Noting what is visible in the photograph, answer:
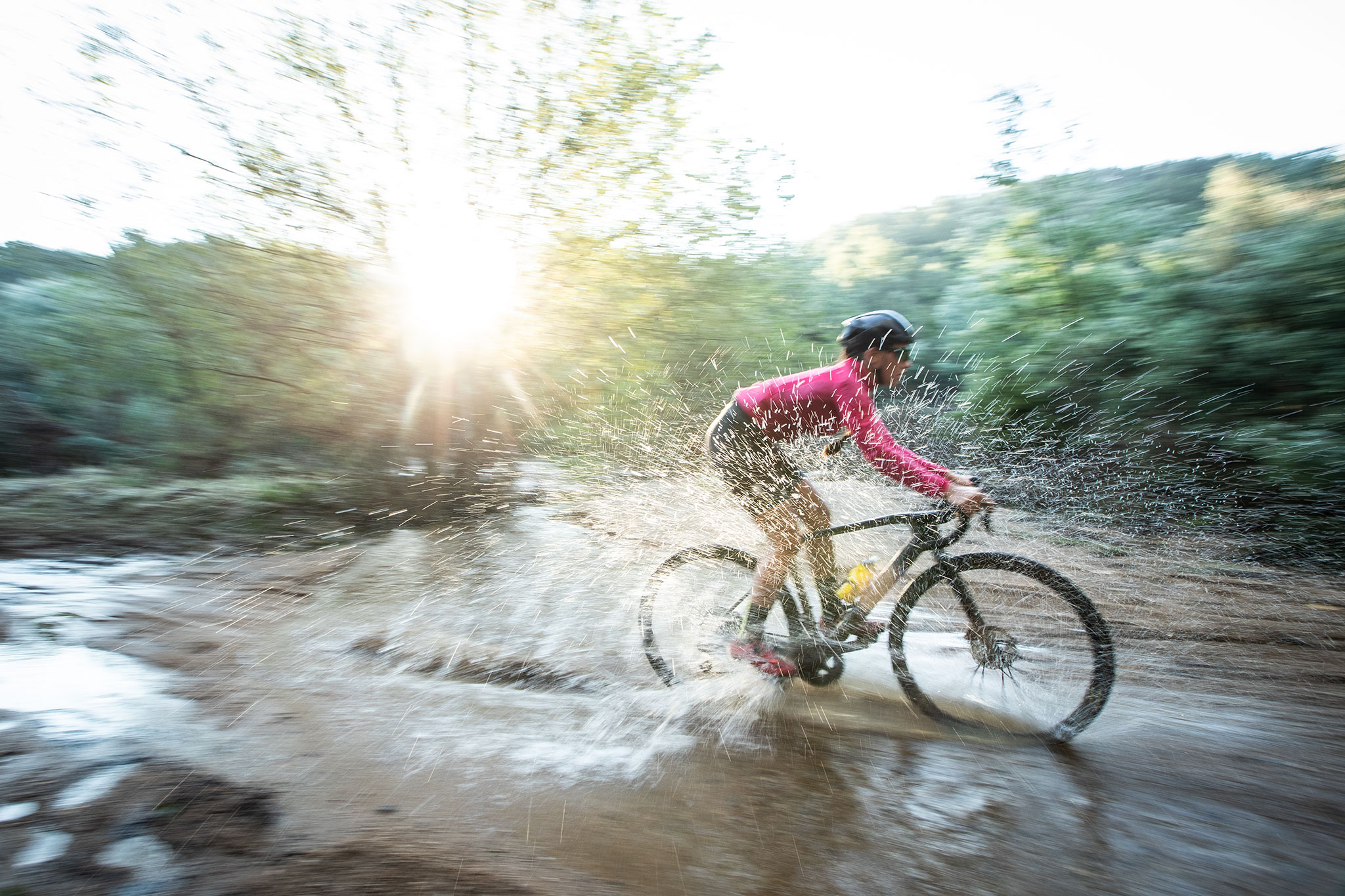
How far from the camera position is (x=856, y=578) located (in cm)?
364

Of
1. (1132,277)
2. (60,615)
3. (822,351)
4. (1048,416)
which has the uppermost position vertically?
(1132,277)

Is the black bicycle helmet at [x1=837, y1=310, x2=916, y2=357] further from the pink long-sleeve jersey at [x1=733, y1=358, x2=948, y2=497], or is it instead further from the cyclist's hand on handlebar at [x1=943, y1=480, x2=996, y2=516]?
the cyclist's hand on handlebar at [x1=943, y1=480, x2=996, y2=516]

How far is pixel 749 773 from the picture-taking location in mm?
3059

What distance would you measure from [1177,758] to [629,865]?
238 centimetres

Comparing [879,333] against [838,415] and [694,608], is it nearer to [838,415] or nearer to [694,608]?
[838,415]

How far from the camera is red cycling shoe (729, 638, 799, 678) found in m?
3.77

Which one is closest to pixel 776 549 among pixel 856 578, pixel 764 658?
pixel 856 578

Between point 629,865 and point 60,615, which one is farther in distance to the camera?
point 60,615

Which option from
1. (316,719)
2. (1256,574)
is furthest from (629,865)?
(1256,574)

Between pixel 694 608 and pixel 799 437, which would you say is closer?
pixel 799 437

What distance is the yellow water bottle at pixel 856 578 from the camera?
3.61 metres

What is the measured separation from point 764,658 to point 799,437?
1164mm

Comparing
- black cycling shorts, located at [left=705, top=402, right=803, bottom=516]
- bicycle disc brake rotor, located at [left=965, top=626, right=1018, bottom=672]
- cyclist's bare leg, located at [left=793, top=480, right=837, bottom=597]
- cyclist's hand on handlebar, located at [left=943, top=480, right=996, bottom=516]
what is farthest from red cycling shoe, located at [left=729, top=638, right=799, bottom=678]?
cyclist's hand on handlebar, located at [left=943, top=480, right=996, bottom=516]

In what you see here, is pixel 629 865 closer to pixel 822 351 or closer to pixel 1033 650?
pixel 1033 650
